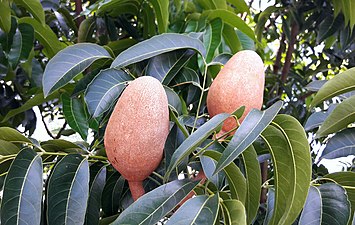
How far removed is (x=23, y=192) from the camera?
1.41ft

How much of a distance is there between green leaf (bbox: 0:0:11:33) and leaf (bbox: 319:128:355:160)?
48 centimetres

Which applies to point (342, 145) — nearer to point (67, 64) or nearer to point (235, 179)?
point (235, 179)

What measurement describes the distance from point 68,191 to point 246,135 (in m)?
0.18

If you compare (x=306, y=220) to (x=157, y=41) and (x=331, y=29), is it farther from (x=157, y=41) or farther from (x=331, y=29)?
(x=331, y=29)

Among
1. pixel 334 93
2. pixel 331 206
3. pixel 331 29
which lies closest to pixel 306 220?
pixel 331 206

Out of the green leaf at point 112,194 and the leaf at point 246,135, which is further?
the green leaf at point 112,194

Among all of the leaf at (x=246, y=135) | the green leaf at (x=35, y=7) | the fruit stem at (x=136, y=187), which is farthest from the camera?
the green leaf at (x=35, y=7)

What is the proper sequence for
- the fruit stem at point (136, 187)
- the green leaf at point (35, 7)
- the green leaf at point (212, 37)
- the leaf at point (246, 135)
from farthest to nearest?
the green leaf at point (35, 7), the green leaf at point (212, 37), the fruit stem at point (136, 187), the leaf at point (246, 135)

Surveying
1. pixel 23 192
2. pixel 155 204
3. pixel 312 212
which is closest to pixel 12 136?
pixel 23 192

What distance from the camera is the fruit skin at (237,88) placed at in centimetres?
47

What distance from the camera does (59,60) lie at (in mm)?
519

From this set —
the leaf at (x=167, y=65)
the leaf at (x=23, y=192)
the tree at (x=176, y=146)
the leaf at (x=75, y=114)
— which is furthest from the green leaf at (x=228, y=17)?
the leaf at (x=23, y=192)

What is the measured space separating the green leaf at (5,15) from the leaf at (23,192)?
32 cm

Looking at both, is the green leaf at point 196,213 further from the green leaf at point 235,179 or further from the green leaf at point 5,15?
the green leaf at point 5,15
